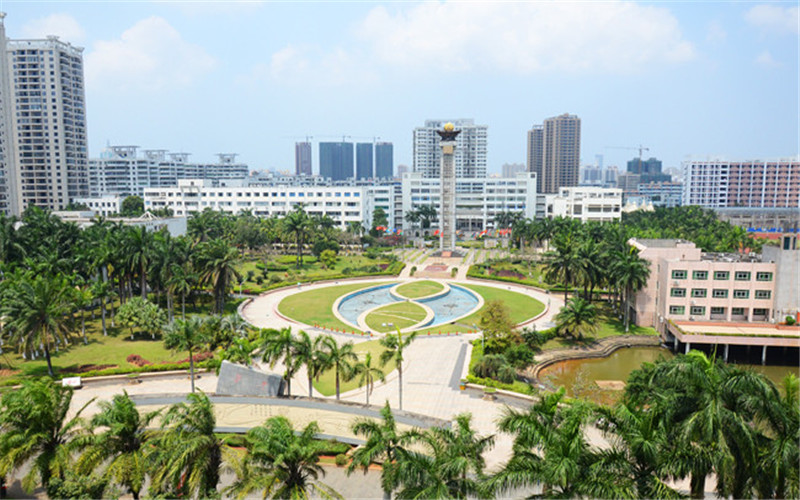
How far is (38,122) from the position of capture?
112 m

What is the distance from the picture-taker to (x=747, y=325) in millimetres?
40531

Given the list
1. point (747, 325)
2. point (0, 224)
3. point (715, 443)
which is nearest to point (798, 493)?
point (715, 443)

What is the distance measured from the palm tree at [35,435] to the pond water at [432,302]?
29.1 m

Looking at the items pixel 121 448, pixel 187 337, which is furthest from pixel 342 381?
pixel 121 448

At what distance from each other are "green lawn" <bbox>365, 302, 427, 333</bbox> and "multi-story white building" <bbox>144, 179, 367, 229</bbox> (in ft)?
177

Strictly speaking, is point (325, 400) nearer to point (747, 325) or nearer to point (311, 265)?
point (747, 325)

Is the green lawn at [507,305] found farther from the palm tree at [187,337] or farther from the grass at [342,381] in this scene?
the palm tree at [187,337]

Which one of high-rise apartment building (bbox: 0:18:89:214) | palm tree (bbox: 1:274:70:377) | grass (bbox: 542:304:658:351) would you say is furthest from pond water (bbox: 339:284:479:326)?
high-rise apartment building (bbox: 0:18:89:214)

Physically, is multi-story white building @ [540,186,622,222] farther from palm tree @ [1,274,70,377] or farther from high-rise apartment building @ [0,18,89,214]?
high-rise apartment building @ [0,18,89,214]

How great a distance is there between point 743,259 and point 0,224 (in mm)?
66901

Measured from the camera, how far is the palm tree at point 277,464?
14.5m

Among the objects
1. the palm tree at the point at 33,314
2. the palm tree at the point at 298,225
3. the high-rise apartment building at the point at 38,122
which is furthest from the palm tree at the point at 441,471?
the high-rise apartment building at the point at 38,122

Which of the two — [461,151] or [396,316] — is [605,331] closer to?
[396,316]

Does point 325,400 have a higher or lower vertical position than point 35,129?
lower
